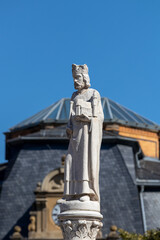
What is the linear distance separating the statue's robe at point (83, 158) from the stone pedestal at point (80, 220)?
12.5 inches

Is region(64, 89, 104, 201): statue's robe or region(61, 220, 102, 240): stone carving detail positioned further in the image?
region(64, 89, 104, 201): statue's robe

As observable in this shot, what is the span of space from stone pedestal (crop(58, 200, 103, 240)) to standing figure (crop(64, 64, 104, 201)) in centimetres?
20

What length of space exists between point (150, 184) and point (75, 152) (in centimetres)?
3268

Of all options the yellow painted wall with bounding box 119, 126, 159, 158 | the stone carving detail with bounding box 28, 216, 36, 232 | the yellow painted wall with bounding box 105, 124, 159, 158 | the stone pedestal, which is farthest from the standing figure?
the yellow painted wall with bounding box 119, 126, 159, 158

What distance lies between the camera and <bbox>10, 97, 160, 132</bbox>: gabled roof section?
58.7 meters

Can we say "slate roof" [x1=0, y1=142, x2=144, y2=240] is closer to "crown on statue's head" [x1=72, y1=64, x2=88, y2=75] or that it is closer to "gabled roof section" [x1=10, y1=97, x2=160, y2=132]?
"gabled roof section" [x1=10, y1=97, x2=160, y2=132]

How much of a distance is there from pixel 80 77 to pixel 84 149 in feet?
6.48

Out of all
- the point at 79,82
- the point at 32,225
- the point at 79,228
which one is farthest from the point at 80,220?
the point at 32,225

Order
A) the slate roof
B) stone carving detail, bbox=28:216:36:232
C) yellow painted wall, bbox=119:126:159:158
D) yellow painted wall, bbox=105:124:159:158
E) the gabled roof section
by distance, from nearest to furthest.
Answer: stone carving detail, bbox=28:216:36:232 → the slate roof → the gabled roof section → yellow painted wall, bbox=105:124:159:158 → yellow painted wall, bbox=119:126:159:158

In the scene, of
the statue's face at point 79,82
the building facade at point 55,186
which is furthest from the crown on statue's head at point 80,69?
the building facade at point 55,186

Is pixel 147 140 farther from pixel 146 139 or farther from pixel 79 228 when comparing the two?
pixel 79 228

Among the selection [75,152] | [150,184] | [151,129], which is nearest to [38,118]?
[151,129]

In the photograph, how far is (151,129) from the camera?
62500mm

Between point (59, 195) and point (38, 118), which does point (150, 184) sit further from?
point (38, 118)
